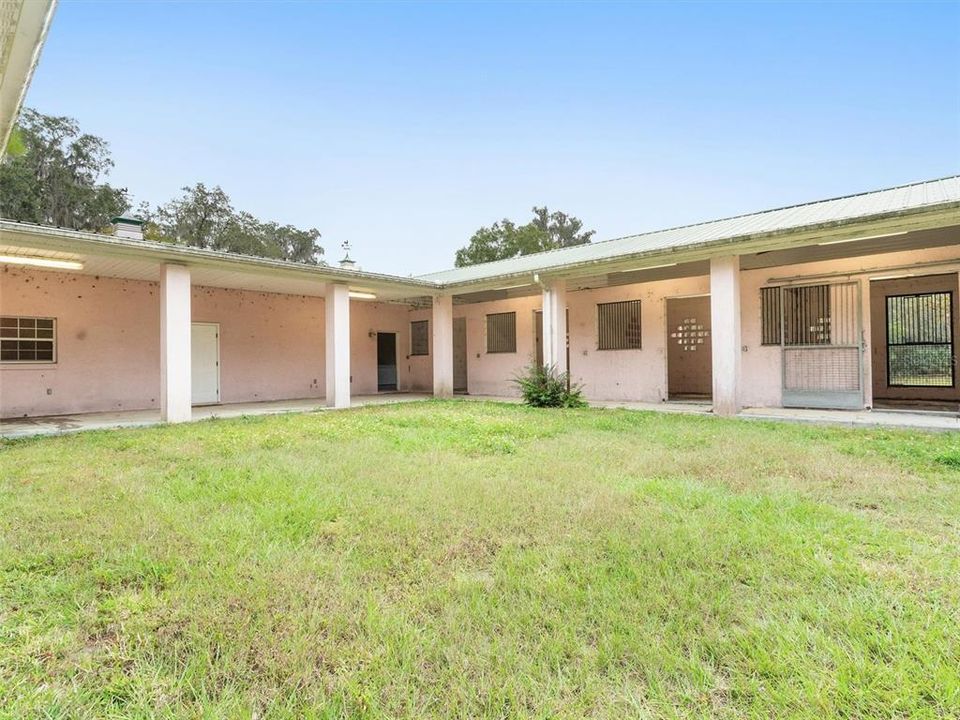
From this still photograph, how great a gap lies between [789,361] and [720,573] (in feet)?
27.0

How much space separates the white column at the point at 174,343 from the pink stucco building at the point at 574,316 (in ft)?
0.08

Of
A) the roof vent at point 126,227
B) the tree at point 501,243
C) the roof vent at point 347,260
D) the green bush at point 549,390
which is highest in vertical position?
the tree at point 501,243

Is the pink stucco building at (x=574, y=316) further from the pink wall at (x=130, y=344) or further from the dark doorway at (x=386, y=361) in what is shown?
the dark doorway at (x=386, y=361)

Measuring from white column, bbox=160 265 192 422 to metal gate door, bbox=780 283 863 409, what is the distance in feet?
36.1

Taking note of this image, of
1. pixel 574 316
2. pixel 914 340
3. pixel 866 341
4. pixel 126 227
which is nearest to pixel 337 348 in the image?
pixel 126 227

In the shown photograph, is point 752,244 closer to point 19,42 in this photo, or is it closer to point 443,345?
point 443,345

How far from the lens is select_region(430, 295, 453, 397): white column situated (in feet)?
41.5

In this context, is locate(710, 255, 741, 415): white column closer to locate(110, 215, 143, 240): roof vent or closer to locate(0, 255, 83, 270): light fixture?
locate(110, 215, 143, 240): roof vent

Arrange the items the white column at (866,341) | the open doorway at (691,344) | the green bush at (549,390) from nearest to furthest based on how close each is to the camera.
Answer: the white column at (866,341)
the green bush at (549,390)
the open doorway at (691,344)

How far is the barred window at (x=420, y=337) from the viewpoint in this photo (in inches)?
609

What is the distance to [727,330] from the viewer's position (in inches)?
331

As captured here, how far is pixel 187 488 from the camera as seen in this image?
13.2ft

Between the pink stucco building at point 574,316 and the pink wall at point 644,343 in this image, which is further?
the pink wall at point 644,343

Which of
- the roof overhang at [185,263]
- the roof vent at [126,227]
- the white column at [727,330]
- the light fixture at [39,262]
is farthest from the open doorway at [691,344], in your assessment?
the light fixture at [39,262]
